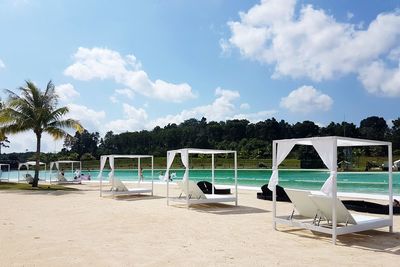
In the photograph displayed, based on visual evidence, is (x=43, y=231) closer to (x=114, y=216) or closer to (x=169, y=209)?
(x=114, y=216)

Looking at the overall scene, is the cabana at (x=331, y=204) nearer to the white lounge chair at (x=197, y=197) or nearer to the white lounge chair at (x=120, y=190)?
the white lounge chair at (x=197, y=197)

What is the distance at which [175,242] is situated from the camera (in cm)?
675

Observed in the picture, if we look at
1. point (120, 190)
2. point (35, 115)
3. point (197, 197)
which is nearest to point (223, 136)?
point (35, 115)

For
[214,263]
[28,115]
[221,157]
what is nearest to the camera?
[214,263]

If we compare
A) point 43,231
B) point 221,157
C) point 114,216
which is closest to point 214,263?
point 43,231

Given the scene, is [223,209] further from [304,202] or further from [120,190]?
[120,190]

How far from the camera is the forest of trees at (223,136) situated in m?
66.1

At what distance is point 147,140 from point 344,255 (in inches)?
2937

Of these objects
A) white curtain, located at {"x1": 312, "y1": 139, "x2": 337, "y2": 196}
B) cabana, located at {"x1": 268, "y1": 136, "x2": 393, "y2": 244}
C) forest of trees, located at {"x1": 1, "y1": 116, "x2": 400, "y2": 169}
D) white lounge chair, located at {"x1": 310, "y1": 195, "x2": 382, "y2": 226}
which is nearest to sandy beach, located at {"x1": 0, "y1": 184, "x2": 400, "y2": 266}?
cabana, located at {"x1": 268, "y1": 136, "x2": 393, "y2": 244}

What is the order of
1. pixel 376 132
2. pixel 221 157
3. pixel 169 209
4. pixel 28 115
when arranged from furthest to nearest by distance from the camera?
pixel 376 132 → pixel 221 157 → pixel 28 115 → pixel 169 209

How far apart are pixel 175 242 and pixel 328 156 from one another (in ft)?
9.72

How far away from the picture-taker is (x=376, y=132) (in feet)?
240

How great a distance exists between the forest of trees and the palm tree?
39960 mm

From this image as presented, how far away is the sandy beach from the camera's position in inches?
218
